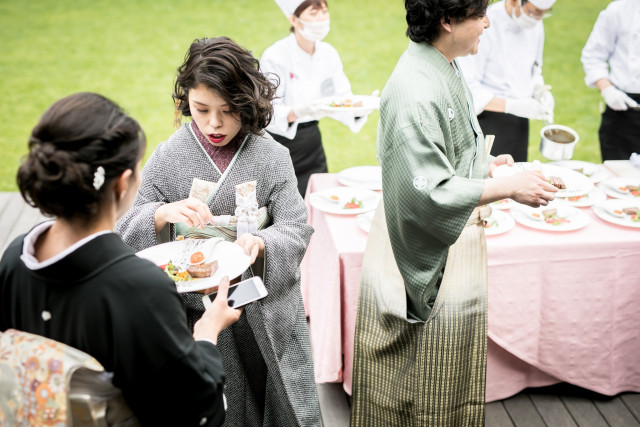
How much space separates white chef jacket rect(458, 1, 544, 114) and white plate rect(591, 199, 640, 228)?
3.17ft

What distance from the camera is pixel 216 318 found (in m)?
1.53

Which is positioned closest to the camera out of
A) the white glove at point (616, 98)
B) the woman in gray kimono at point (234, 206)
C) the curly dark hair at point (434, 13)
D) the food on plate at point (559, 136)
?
the curly dark hair at point (434, 13)

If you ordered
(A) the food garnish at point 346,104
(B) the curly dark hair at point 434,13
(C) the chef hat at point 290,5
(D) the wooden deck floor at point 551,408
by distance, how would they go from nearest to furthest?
(B) the curly dark hair at point 434,13 < (D) the wooden deck floor at point 551,408 < (A) the food garnish at point 346,104 < (C) the chef hat at point 290,5

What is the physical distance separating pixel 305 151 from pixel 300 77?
42 cm

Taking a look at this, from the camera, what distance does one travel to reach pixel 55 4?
1063 cm

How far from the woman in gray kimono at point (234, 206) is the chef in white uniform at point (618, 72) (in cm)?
251

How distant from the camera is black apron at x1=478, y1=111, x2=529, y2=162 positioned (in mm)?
3723

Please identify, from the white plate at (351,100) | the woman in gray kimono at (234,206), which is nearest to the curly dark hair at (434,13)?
the woman in gray kimono at (234,206)

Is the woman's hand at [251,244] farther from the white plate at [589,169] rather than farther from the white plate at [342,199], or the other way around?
the white plate at [589,169]

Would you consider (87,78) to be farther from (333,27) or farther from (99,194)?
(99,194)

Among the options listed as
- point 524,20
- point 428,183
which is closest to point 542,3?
point 524,20

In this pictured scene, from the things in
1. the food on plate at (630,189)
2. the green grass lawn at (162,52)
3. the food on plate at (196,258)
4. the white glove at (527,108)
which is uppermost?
the food on plate at (196,258)

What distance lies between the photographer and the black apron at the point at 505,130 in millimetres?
3723

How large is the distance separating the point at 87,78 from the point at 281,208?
6382mm
